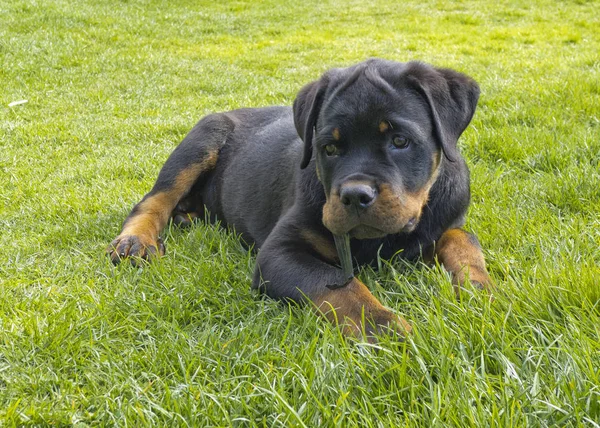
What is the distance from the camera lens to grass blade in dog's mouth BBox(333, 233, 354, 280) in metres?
2.58

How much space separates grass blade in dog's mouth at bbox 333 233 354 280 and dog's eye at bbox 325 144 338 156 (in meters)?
0.37

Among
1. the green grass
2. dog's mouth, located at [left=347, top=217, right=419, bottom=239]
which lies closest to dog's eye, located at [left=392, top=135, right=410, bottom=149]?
dog's mouth, located at [left=347, top=217, right=419, bottom=239]

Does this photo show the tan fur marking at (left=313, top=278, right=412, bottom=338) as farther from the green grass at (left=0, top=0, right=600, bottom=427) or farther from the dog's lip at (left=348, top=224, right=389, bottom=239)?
the dog's lip at (left=348, top=224, right=389, bottom=239)

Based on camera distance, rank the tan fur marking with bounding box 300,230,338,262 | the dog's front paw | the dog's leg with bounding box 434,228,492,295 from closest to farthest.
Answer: the dog's leg with bounding box 434,228,492,295 < the tan fur marking with bounding box 300,230,338,262 < the dog's front paw

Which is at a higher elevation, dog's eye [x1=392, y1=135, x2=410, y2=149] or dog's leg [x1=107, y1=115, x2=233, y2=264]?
dog's eye [x1=392, y1=135, x2=410, y2=149]

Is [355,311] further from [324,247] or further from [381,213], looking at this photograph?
[324,247]

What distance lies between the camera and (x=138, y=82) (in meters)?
8.62

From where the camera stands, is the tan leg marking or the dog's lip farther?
the tan leg marking

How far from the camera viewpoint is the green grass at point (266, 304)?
A: 5.63 feet

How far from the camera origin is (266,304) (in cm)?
252

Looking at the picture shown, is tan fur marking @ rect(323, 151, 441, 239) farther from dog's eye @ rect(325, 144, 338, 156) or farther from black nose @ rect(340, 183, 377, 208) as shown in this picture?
dog's eye @ rect(325, 144, 338, 156)

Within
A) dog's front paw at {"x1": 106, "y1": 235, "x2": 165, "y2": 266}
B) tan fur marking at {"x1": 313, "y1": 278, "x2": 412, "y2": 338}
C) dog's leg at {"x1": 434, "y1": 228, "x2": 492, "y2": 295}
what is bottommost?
dog's front paw at {"x1": 106, "y1": 235, "x2": 165, "y2": 266}

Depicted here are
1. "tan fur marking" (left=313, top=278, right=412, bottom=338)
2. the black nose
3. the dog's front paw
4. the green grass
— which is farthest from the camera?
the dog's front paw

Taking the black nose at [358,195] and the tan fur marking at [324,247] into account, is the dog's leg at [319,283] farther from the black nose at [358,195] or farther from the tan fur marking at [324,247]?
the black nose at [358,195]
